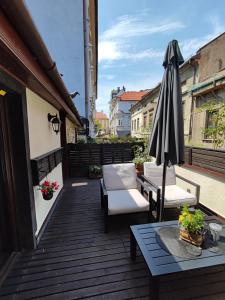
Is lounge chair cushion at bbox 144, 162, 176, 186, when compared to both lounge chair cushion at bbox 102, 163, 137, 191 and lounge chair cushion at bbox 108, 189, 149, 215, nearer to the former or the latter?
lounge chair cushion at bbox 102, 163, 137, 191

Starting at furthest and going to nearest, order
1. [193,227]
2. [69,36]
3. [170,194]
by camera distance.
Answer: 1. [69,36]
2. [170,194]
3. [193,227]

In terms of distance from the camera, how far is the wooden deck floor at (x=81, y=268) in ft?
5.41

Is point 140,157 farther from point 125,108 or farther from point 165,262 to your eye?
point 125,108

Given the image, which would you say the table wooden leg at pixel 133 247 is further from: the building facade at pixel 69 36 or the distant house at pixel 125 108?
the distant house at pixel 125 108

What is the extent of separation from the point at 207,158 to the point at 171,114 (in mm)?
1662

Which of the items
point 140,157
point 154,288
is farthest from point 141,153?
point 154,288

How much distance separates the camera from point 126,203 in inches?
106

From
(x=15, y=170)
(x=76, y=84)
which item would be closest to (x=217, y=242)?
(x=15, y=170)

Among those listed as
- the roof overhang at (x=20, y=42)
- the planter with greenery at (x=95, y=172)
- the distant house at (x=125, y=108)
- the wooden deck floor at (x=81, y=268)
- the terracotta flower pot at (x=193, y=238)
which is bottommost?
the wooden deck floor at (x=81, y=268)

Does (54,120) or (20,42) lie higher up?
(20,42)

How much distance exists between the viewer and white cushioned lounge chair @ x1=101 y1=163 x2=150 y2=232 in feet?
8.54

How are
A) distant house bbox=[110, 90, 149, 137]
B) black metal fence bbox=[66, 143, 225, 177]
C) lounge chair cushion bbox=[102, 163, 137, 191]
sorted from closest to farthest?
1. lounge chair cushion bbox=[102, 163, 137, 191]
2. black metal fence bbox=[66, 143, 225, 177]
3. distant house bbox=[110, 90, 149, 137]

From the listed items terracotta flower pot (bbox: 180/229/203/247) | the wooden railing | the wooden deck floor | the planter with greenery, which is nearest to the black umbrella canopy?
terracotta flower pot (bbox: 180/229/203/247)

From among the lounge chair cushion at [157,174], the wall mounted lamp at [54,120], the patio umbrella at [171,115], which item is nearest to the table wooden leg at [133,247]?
the patio umbrella at [171,115]
